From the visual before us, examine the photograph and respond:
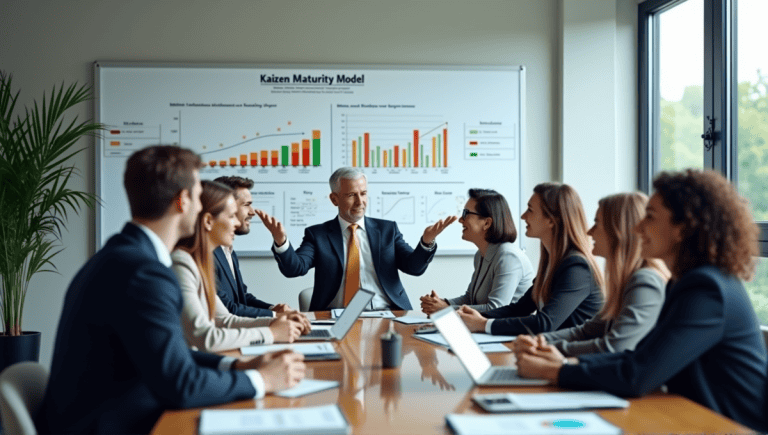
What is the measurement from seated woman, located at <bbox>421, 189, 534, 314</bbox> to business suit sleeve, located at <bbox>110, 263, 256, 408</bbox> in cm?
213

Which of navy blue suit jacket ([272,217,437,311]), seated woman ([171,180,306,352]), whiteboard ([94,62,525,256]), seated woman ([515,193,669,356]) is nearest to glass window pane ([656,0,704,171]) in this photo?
whiteboard ([94,62,525,256])

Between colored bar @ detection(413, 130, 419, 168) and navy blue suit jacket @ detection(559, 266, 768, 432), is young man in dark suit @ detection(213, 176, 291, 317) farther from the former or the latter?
navy blue suit jacket @ detection(559, 266, 768, 432)

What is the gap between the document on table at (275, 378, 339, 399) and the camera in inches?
74.2

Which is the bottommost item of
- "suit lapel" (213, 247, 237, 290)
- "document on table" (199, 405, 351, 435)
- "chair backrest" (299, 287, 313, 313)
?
"chair backrest" (299, 287, 313, 313)

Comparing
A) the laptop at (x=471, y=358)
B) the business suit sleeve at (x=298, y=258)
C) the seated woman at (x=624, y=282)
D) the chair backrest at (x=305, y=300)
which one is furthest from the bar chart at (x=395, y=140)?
the laptop at (x=471, y=358)

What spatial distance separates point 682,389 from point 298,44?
4.04m

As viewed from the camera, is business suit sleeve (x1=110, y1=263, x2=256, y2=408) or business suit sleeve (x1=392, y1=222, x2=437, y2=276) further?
business suit sleeve (x1=392, y1=222, x2=437, y2=276)

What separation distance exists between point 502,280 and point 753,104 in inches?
72.8

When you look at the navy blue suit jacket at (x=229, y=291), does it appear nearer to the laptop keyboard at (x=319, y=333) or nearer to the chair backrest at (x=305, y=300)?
the chair backrest at (x=305, y=300)

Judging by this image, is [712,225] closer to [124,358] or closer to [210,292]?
[124,358]

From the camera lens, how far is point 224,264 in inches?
151

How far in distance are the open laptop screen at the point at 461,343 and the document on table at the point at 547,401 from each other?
0.20 metres

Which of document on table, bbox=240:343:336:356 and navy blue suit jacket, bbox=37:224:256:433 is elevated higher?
navy blue suit jacket, bbox=37:224:256:433

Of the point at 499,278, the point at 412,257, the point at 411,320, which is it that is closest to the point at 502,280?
the point at 499,278
